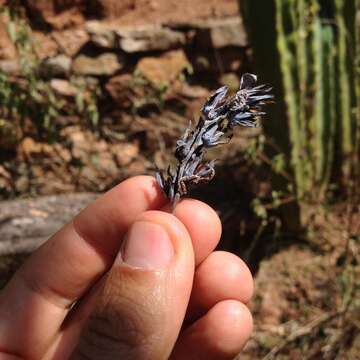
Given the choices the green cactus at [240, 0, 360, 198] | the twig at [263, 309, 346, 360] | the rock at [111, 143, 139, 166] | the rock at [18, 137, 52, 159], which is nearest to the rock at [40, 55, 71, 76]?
the rock at [18, 137, 52, 159]

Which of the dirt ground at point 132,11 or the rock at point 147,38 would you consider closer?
the rock at point 147,38

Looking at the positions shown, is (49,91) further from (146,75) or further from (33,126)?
(146,75)

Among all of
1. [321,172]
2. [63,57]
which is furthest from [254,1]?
[63,57]

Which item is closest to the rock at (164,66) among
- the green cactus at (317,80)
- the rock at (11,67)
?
the rock at (11,67)

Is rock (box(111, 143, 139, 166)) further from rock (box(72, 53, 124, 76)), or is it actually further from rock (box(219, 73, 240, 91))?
rock (box(219, 73, 240, 91))

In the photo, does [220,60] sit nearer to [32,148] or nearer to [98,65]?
[98,65]

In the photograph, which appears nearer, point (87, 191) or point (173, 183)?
point (173, 183)

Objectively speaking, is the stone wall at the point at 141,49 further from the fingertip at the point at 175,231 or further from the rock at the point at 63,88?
the fingertip at the point at 175,231
